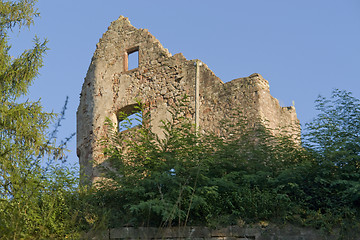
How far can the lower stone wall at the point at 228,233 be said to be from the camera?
A: 784cm

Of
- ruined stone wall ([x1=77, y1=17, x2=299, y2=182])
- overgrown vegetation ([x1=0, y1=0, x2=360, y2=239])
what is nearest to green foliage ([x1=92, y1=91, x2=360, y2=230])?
overgrown vegetation ([x1=0, y1=0, x2=360, y2=239])

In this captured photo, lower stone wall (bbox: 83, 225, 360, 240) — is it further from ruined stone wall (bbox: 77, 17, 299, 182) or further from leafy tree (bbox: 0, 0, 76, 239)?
ruined stone wall (bbox: 77, 17, 299, 182)

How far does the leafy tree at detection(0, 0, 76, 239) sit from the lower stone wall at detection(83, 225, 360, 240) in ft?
2.73

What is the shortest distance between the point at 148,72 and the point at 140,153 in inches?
237

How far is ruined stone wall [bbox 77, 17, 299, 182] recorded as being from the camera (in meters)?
13.0

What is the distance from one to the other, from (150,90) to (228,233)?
710 centimetres

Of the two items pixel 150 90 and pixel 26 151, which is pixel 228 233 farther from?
pixel 150 90

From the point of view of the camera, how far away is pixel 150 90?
47.1 feet

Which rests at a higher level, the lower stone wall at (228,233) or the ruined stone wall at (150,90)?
the ruined stone wall at (150,90)

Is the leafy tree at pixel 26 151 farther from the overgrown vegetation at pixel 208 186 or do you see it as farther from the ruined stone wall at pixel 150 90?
the ruined stone wall at pixel 150 90

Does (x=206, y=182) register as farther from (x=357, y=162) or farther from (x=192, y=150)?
(x=357, y=162)

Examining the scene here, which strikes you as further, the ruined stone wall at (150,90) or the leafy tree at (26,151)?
the ruined stone wall at (150,90)

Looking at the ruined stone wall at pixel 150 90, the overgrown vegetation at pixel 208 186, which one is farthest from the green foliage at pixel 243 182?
the ruined stone wall at pixel 150 90

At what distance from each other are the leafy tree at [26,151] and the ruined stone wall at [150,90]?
9.49 ft
